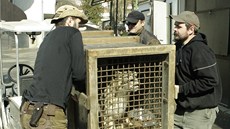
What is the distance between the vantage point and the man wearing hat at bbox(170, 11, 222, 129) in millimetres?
2918

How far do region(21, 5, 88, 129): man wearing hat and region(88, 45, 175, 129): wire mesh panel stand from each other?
296mm

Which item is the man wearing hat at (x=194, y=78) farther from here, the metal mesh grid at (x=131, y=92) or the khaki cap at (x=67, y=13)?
the khaki cap at (x=67, y=13)

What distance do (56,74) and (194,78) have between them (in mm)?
1160

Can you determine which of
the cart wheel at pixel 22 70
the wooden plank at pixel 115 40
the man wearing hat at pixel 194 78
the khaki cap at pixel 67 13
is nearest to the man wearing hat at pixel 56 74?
the khaki cap at pixel 67 13

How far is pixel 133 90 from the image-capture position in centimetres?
240

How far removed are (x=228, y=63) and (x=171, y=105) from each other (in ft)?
14.2

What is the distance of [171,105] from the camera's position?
2.41 meters

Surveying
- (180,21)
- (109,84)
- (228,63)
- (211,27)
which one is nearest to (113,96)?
(109,84)

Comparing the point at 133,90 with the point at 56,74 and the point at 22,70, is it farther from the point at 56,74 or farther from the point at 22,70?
the point at 22,70

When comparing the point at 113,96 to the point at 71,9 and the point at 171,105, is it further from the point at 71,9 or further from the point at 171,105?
the point at 71,9

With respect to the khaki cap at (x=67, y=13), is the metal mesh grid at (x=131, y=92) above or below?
below

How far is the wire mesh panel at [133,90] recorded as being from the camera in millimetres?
2281

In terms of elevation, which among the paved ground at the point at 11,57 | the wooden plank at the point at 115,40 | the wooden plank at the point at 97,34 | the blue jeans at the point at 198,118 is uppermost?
the wooden plank at the point at 97,34

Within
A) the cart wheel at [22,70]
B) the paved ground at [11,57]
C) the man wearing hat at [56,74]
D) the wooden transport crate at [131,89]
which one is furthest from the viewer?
the paved ground at [11,57]
